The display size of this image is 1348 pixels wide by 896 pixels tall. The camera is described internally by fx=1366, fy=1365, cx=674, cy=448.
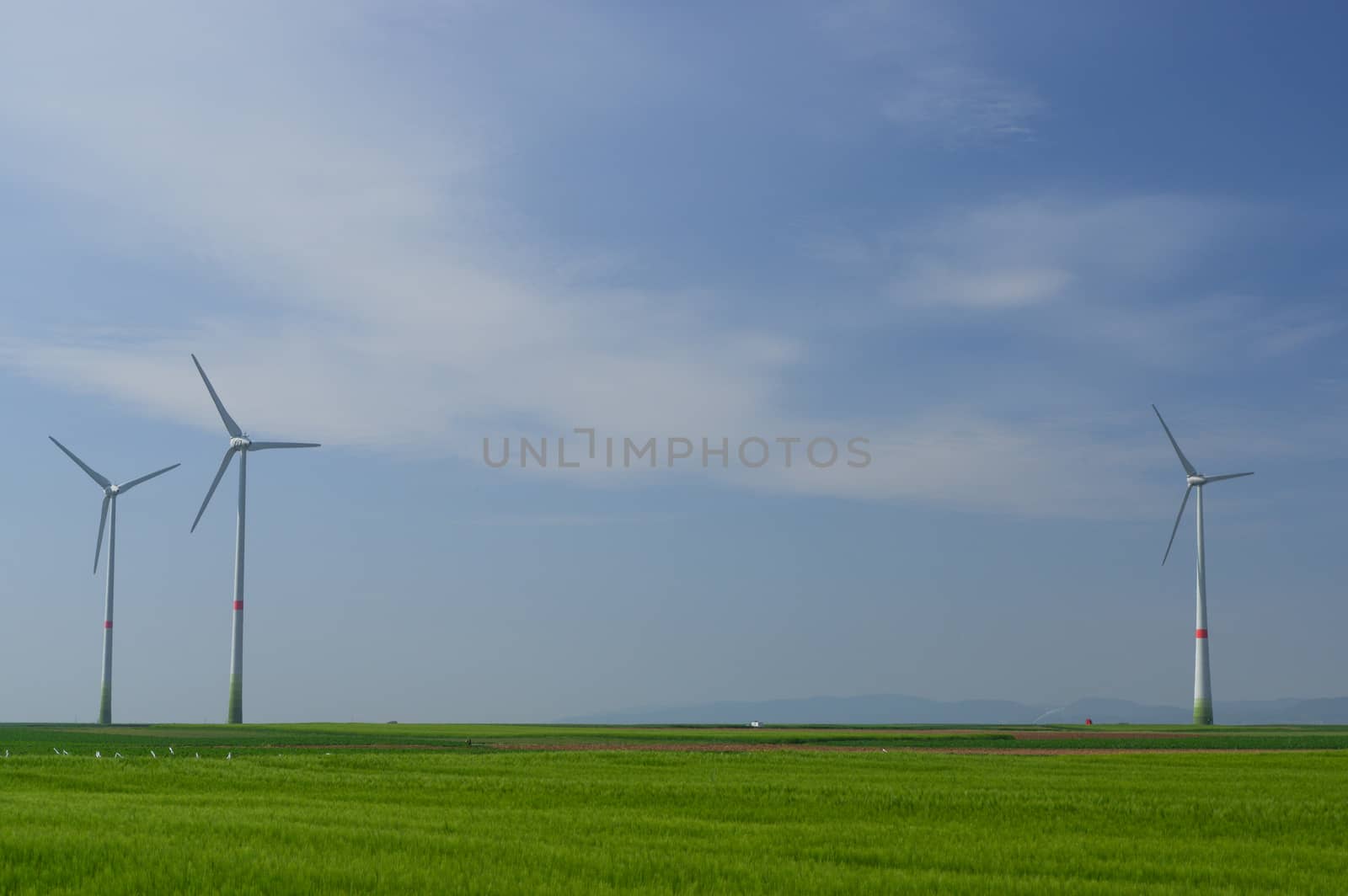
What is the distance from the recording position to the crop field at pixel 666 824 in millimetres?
21219

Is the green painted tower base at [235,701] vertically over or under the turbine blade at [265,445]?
under

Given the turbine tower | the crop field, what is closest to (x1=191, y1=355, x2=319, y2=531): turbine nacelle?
the turbine tower

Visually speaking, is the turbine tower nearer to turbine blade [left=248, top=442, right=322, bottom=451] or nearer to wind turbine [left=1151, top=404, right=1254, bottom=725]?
turbine blade [left=248, top=442, right=322, bottom=451]

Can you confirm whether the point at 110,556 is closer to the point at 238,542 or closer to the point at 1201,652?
the point at 238,542

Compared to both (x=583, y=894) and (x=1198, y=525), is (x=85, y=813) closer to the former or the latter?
(x=583, y=894)

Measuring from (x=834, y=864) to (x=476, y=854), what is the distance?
6.15 m

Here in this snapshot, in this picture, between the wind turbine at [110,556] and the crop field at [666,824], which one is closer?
the crop field at [666,824]

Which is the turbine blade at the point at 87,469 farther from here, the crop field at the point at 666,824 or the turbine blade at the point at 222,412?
the crop field at the point at 666,824

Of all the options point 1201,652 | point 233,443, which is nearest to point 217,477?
point 233,443

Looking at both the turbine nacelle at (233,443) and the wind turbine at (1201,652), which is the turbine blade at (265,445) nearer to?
the turbine nacelle at (233,443)

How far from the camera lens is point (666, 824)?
94.7 feet

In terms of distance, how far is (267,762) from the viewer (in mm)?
51125

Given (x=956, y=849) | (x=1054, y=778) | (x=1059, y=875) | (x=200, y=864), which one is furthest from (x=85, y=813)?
(x=1054, y=778)

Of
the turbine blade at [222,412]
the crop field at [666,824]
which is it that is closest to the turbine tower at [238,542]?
the turbine blade at [222,412]
